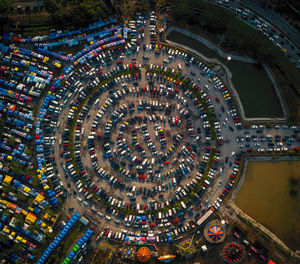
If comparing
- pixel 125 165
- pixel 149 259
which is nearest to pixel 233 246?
pixel 149 259

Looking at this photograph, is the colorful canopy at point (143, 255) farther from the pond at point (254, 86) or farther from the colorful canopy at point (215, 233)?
the pond at point (254, 86)

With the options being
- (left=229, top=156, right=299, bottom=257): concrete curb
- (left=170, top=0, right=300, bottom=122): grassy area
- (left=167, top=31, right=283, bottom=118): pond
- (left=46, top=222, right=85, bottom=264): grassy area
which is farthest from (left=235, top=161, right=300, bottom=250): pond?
(left=46, top=222, right=85, bottom=264): grassy area

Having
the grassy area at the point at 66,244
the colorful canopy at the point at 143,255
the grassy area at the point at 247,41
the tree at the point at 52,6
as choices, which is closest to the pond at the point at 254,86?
the grassy area at the point at 247,41

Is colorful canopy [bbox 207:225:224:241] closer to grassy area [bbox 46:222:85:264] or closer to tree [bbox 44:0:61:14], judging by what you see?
grassy area [bbox 46:222:85:264]

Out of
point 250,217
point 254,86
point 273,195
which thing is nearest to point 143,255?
point 250,217

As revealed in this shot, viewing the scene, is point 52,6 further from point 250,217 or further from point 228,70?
point 250,217

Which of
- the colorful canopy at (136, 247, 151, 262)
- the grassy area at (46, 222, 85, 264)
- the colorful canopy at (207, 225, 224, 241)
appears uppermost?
the grassy area at (46, 222, 85, 264)

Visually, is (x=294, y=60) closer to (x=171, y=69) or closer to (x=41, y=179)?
(x=171, y=69)
